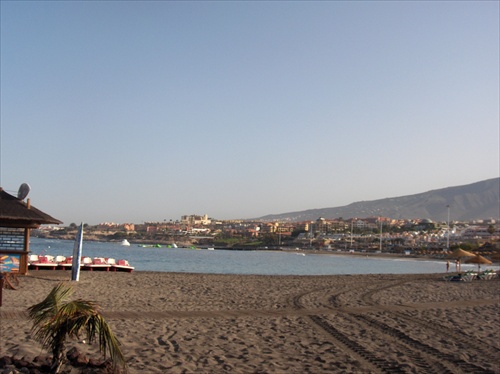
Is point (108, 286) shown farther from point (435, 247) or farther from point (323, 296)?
point (435, 247)

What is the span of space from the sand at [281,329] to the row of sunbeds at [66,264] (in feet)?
14.0

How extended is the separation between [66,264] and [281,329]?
14.4 m

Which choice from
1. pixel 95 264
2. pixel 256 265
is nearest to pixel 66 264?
pixel 95 264

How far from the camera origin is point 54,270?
2130cm

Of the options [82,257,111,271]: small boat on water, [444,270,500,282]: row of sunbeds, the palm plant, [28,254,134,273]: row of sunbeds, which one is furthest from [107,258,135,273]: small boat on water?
the palm plant

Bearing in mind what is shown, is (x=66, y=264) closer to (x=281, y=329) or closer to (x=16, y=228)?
(x=16, y=228)

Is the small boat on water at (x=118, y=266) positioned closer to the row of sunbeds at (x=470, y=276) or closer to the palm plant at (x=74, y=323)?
the row of sunbeds at (x=470, y=276)

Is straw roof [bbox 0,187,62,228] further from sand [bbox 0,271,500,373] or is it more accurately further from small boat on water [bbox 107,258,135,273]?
small boat on water [bbox 107,258,135,273]

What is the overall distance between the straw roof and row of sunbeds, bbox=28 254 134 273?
4.10m

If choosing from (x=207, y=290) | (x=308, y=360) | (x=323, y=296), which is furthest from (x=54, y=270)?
(x=308, y=360)

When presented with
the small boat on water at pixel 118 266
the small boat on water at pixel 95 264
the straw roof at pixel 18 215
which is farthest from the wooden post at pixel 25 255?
the small boat on water at pixel 118 266

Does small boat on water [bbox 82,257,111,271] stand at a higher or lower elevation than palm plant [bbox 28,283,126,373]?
lower

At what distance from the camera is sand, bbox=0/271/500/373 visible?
7.52m

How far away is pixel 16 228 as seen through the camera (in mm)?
17328
